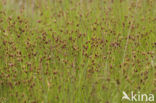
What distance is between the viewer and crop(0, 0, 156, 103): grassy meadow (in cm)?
279

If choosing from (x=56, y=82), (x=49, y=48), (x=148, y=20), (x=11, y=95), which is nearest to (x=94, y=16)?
(x=148, y=20)

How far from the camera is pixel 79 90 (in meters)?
2.79

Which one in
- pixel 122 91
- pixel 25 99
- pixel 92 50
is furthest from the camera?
pixel 92 50

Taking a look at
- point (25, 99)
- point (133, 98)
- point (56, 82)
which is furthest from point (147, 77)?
point (25, 99)

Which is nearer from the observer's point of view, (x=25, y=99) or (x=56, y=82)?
(x=25, y=99)

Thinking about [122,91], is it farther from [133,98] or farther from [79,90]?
[79,90]

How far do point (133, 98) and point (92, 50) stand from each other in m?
1.03

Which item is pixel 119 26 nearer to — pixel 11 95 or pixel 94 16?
pixel 94 16

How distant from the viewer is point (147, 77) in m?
2.94

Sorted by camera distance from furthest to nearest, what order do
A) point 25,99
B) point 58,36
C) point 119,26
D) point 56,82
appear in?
point 119,26
point 58,36
point 56,82
point 25,99

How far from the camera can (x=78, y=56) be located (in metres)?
3.63

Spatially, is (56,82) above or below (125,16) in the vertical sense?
below

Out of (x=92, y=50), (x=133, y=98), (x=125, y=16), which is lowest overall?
(x=133, y=98)

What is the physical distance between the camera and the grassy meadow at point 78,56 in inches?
110
